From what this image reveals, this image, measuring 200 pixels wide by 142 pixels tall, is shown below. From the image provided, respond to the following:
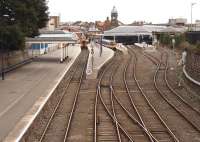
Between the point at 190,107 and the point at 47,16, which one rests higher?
the point at 47,16

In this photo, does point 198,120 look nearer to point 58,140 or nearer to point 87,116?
point 87,116

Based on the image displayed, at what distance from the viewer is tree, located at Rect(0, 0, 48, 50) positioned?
42.5 m

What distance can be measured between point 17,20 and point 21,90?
15345mm

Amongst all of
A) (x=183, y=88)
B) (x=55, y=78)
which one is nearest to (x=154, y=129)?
(x=183, y=88)

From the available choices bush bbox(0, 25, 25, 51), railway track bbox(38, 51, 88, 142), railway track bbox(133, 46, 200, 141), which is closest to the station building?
bush bbox(0, 25, 25, 51)

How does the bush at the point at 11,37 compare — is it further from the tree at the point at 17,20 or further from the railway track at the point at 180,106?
the railway track at the point at 180,106

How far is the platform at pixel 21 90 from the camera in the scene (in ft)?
70.3

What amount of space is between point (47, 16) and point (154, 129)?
121 feet

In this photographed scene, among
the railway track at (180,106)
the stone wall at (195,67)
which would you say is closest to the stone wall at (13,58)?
the railway track at (180,106)

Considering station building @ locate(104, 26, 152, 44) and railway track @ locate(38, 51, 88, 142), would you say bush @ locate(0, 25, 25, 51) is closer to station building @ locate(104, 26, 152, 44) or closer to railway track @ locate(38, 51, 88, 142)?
railway track @ locate(38, 51, 88, 142)

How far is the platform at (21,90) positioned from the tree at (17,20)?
303cm

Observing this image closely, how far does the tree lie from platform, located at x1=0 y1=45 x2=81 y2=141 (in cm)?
303

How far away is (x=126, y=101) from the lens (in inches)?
1081

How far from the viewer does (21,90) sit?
3166 centimetres
